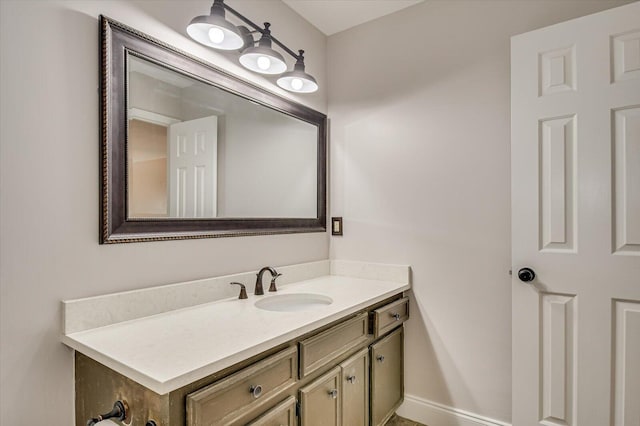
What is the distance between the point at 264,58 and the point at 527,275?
1.60m

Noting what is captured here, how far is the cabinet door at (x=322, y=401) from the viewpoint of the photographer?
1.28 meters

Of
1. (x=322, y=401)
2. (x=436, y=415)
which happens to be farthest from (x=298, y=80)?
(x=436, y=415)

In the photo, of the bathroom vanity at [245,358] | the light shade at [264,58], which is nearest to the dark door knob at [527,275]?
the bathroom vanity at [245,358]

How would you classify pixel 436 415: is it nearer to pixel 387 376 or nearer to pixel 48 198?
pixel 387 376

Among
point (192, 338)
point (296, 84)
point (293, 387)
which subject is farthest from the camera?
point (296, 84)

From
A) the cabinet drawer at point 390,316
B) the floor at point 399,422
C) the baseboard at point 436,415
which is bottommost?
the floor at point 399,422

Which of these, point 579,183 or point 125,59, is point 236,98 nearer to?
point 125,59

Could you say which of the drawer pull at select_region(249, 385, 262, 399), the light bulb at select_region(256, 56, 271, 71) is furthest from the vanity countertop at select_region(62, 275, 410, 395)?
the light bulb at select_region(256, 56, 271, 71)

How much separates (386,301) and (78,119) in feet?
5.26

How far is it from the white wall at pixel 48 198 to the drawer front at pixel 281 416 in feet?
2.19

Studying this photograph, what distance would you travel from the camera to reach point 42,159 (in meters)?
1.13

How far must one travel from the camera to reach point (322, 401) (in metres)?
1.37

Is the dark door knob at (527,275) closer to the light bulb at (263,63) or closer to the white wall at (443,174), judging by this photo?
the white wall at (443,174)

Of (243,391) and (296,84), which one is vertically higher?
(296,84)
